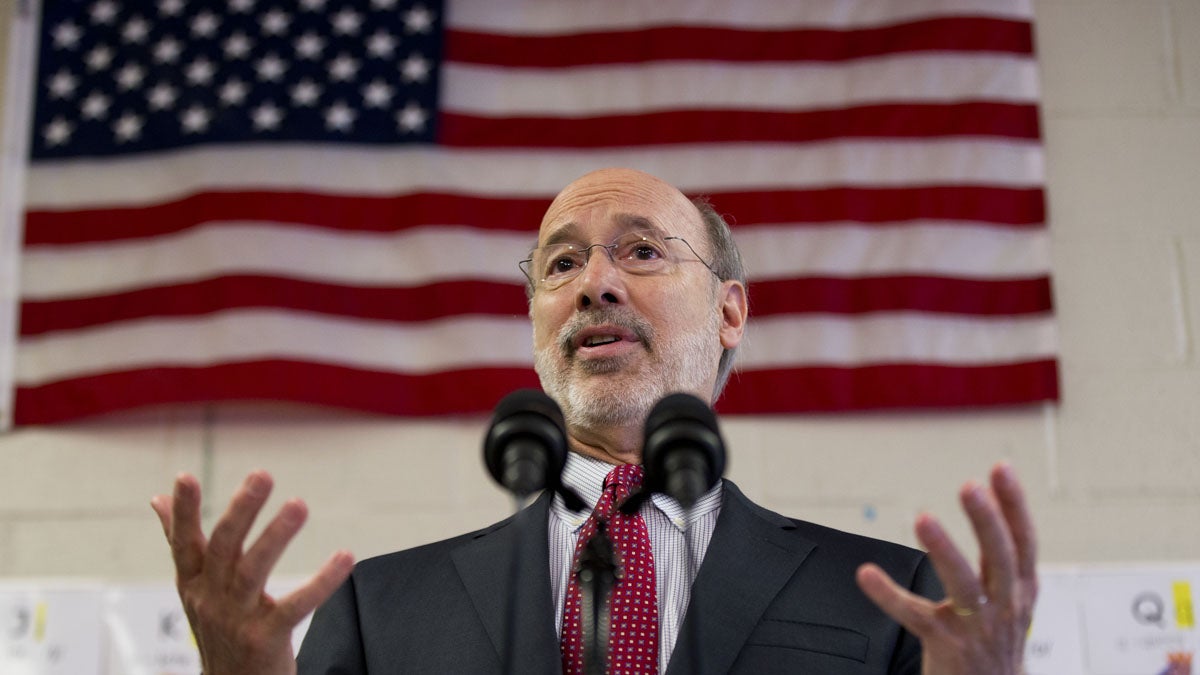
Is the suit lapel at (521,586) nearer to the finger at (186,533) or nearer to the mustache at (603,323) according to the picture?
the mustache at (603,323)

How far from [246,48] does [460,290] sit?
36.6 inches

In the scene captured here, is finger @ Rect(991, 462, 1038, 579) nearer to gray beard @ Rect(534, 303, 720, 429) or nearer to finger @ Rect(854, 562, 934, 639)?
finger @ Rect(854, 562, 934, 639)

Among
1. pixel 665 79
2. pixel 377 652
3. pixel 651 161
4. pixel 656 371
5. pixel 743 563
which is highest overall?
pixel 665 79

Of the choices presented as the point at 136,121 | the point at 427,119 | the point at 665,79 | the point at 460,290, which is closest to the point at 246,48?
the point at 136,121

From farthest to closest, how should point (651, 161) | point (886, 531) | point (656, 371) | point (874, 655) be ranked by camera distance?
point (651, 161)
point (886, 531)
point (656, 371)
point (874, 655)

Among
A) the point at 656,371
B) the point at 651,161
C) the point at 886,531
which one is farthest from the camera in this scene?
the point at 651,161

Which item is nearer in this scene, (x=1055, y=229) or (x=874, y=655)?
(x=874, y=655)

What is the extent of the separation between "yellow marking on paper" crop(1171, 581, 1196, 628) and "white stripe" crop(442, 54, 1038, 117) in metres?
1.28

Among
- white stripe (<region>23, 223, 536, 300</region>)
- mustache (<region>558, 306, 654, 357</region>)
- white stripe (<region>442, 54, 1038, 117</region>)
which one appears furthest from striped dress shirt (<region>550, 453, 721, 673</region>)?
white stripe (<region>442, 54, 1038, 117</region>)

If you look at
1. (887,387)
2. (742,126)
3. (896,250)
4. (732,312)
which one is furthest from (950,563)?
(742,126)

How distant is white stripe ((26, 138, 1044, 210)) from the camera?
305cm

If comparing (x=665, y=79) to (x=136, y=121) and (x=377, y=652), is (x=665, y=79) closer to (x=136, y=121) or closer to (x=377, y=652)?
(x=136, y=121)

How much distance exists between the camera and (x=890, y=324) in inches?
117

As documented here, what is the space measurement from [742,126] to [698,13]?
35 cm
